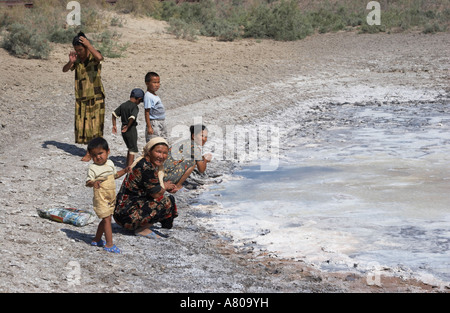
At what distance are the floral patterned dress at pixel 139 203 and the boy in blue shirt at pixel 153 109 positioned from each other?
2.10 metres

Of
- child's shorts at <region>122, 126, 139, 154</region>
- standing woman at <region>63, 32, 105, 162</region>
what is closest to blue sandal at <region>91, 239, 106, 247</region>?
child's shorts at <region>122, 126, 139, 154</region>

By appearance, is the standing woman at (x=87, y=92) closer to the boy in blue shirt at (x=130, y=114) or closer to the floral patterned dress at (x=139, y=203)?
the boy in blue shirt at (x=130, y=114)

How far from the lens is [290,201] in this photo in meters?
7.32

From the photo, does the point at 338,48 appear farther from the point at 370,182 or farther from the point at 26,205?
the point at 26,205

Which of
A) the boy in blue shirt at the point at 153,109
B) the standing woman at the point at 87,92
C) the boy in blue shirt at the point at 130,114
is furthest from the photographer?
the standing woman at the point at 87,92

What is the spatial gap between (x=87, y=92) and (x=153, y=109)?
3.52 ft

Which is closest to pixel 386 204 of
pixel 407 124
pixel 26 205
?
pixel 26 205

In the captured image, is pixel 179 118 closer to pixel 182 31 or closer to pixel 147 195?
pixel 147 195

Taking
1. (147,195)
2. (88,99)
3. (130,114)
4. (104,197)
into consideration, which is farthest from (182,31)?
(104,197)

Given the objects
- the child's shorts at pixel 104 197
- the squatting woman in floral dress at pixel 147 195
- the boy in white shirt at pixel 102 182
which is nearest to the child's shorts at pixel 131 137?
the squatting woman in floral dress at pixel 147 195

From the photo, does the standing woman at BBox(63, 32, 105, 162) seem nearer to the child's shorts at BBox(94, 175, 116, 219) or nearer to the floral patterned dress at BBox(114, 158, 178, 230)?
the floral patterned dress at BBox(114, 158, 178, 230)

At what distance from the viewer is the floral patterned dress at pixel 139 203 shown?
552cm

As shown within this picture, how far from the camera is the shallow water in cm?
569

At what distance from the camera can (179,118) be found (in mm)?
11523
